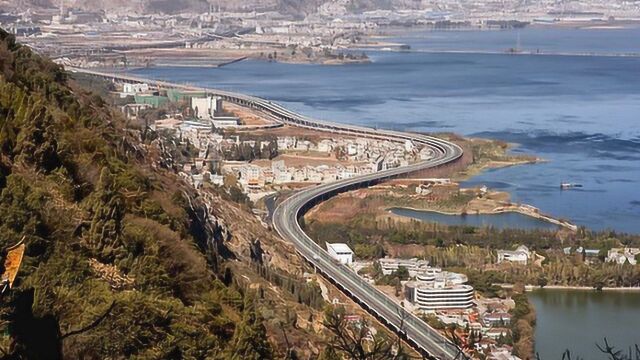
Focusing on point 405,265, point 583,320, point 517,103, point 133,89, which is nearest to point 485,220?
point 405,265

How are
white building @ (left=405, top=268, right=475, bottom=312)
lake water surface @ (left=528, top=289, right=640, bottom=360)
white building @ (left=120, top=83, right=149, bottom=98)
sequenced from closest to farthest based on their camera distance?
lake water surface @ (left=528, top=289, right=640, bottom=360) → white building @ (left=405, top=268, right=475, bottom=312) → white building @ (left=120, top=83, right=149, bottom=98)

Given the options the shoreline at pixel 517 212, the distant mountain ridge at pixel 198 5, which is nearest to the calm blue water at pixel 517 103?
the shoreline at pixel 517 212

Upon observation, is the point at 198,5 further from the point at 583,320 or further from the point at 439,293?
the point at 583,320

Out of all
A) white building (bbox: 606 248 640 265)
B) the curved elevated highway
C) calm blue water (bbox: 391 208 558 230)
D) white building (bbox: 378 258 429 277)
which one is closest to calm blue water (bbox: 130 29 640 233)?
calm blue water (bbox: 391 208 558 230)

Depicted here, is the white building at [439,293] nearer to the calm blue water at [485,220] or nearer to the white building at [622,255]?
the white building at [622,255]

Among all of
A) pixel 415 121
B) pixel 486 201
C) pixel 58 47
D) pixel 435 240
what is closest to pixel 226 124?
pixel 415 121

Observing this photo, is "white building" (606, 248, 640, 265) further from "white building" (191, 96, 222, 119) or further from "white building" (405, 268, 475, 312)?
"white building" (191, 96, 222, 119)

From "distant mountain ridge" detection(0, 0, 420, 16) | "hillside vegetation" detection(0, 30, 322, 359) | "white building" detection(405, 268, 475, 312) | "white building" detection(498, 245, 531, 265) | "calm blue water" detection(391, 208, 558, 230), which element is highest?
"hillside vegetation" detection(0, 30, 322, 359)
